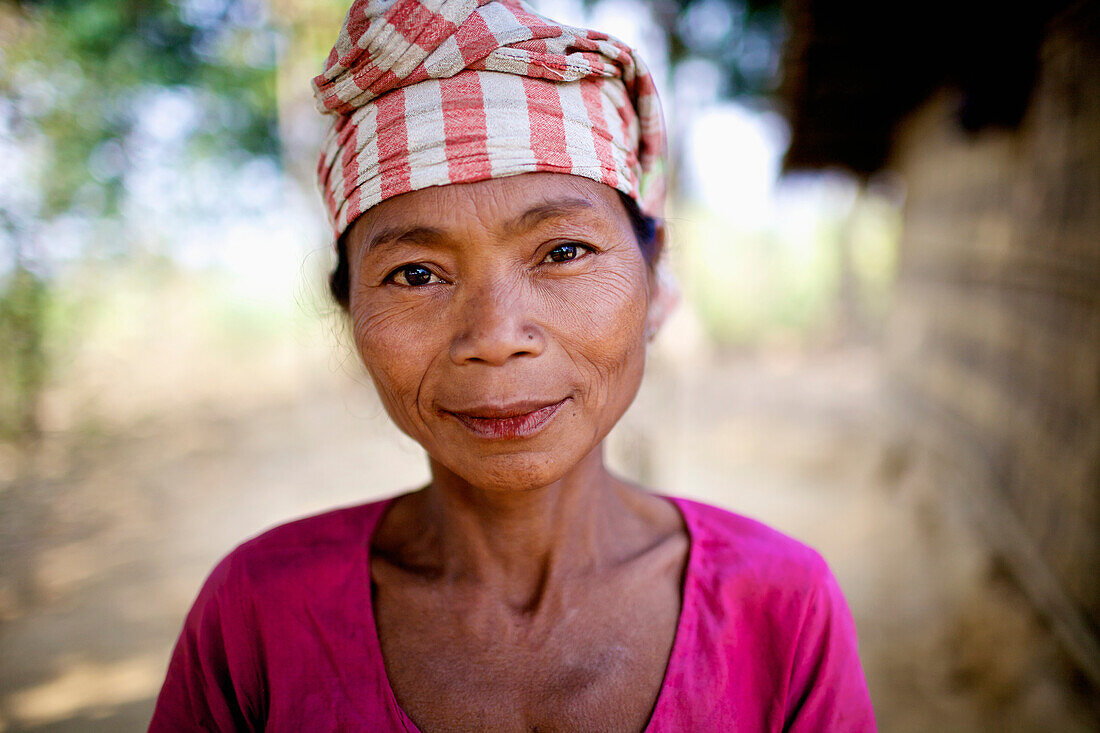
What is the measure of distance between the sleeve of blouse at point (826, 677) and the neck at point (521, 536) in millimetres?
422

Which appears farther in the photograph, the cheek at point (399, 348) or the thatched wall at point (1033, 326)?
the thatched wall at point (1033, 326)

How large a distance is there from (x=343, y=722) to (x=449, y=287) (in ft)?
2.71

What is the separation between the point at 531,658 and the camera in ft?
4.58

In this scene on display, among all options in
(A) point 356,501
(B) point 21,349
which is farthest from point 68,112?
(A) point 356,501

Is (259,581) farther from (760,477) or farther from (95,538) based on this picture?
(760,477)

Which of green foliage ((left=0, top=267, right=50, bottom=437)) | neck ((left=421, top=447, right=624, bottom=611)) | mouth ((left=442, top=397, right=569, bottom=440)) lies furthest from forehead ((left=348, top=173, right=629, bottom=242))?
green foliage ((left=0, top=267, right=50, bottom=437))

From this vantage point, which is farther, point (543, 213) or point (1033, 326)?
point (1033, 326)

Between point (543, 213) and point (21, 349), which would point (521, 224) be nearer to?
point (543, 213)

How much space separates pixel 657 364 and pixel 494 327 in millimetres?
5985

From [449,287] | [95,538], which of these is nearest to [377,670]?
[449,287]

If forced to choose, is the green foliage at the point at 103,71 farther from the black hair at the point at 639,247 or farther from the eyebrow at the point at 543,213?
the eyebrow at the point at 543,213

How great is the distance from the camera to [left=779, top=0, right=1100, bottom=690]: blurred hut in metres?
3.29

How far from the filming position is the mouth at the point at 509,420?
1.24 m

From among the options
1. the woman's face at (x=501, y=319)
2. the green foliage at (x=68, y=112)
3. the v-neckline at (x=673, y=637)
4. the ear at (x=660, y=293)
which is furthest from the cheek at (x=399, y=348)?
the green foliage at (x=68, y=112)
